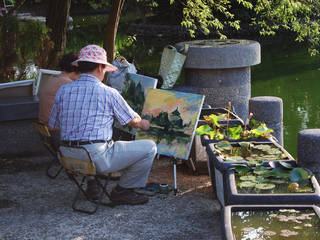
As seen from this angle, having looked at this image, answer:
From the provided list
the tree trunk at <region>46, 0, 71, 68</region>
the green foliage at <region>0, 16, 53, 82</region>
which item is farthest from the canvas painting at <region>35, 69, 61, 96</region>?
the tree trunk at <region>46, 0, 71, 68</region>

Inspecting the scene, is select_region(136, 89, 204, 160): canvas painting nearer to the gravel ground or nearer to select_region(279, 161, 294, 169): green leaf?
the gravel ground

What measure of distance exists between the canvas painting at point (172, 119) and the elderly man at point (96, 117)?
0.62 m

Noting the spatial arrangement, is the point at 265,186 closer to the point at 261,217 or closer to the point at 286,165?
the point at 286,165

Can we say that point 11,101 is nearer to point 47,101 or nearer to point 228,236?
point 47,101

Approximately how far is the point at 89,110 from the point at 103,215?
0.91m

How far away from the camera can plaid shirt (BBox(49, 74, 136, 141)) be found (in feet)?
15.6

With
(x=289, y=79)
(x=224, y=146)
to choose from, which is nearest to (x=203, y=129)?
(x=224, y=146)

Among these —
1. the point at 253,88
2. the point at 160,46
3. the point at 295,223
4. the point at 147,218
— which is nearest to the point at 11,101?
the point at 147,218

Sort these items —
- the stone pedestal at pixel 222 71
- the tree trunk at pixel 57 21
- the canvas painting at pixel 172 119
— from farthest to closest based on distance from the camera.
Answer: the tree trunk at pixel 57 21 < the stone pedestal at pixel 222 71 < the canvas painting at pixel 172 119

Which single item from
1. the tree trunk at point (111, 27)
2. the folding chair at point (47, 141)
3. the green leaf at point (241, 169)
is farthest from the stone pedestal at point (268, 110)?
the tree trunk at point (111, 27)

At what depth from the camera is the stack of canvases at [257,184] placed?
333cm

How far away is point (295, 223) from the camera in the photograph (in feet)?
11.0

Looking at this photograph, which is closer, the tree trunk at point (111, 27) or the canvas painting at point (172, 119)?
the canvas painting at point (172, 119)

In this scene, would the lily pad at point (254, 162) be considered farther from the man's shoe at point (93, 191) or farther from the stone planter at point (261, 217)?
the man's shoe at point (93, 191)
